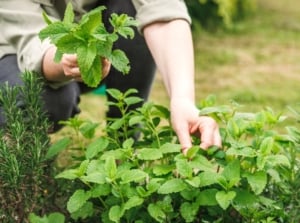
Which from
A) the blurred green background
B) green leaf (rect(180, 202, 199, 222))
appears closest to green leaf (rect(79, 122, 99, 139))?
green leaf (rect(180, 202, 199, 222))

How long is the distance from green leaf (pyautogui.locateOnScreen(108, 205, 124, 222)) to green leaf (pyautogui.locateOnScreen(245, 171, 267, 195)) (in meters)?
0.29

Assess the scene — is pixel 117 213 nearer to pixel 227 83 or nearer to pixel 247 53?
pixel 227 83

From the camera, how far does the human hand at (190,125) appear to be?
1.69 meters

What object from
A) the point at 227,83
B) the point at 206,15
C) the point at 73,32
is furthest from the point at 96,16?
the point at 206,15

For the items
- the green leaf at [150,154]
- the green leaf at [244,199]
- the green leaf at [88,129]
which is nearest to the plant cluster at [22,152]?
the green leaf at [88,129]

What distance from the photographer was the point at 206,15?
17.1 feet

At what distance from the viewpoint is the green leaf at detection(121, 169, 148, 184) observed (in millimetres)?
1518

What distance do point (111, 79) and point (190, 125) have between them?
61cm

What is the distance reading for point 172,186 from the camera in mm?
1534

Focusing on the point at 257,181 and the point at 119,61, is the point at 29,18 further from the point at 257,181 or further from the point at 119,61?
the point at 257,181

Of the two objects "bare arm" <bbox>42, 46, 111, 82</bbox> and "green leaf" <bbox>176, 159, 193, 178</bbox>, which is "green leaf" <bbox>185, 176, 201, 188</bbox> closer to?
"green leaf" <bbox>176, 159, 193, 178</bbox>

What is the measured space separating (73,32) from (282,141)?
0.63 m

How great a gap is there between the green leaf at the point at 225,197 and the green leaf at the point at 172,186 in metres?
0.08

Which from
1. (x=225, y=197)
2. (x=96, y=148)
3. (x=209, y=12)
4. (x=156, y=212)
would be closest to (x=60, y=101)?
(x=96, y=148)
